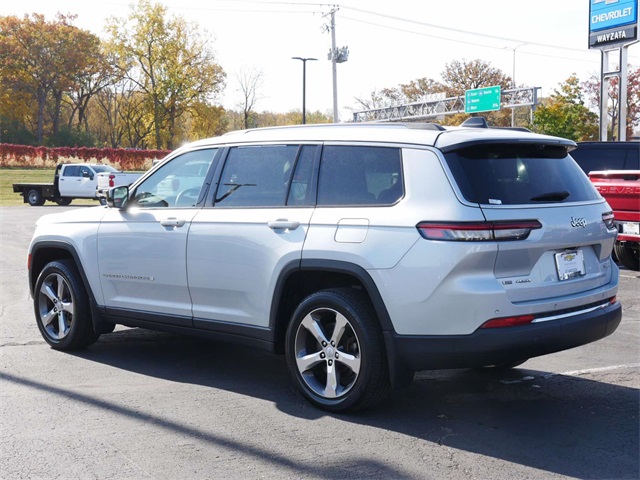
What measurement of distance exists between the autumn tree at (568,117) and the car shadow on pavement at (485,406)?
4220 cm

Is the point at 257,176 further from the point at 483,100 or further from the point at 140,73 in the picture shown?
the point at 140,73

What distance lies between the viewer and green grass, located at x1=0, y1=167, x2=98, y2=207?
36781 millimetres

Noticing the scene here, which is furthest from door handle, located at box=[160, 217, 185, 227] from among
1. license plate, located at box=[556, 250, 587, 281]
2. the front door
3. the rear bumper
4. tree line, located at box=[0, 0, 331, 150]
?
tree line, located at box=[0, 0, 331, 150]

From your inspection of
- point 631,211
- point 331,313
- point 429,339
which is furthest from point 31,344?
point 631,211

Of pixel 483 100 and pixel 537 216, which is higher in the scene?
pixel 483 100

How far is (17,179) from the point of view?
156 ft

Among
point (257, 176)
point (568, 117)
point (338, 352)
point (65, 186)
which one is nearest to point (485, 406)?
point (338, 352)

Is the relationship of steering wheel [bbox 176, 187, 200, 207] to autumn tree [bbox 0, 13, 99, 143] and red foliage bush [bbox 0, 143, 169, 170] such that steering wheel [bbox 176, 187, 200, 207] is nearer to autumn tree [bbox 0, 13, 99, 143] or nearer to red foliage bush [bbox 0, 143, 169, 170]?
red foliage bush [bbox 0, 143, 169, 170]

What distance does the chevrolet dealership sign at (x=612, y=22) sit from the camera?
26.3 meters

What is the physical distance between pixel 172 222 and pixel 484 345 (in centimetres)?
264

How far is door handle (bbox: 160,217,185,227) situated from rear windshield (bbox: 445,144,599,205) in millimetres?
2207

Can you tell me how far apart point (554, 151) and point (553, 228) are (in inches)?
29.0

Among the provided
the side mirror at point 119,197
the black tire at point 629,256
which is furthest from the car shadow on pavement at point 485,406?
the black tire at point 629,256

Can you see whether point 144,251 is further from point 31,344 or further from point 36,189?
point 36,189
